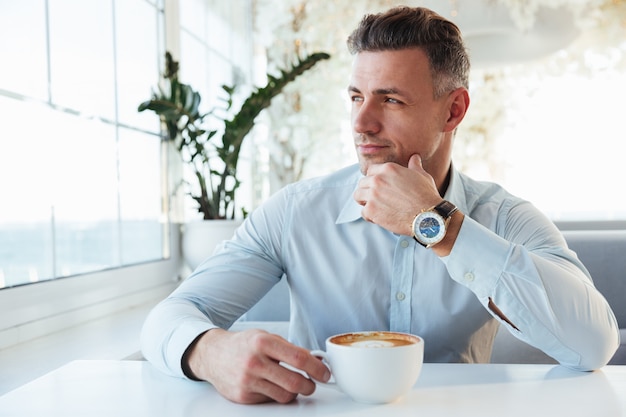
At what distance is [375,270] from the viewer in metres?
1.28

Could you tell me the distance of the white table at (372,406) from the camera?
716 mm

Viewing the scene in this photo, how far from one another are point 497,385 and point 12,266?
4.80 feet

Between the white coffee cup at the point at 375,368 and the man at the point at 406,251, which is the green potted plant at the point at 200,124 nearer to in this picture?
the man at the point at 406,251

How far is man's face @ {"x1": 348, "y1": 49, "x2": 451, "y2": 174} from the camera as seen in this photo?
1.27 m

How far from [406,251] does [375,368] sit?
1.88ft

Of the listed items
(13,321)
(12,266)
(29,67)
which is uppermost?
(29,67)

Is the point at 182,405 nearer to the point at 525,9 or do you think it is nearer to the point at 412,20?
the point at 412,20

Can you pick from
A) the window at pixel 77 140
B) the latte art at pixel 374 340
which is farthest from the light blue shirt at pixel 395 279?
the window at pixel 77 140

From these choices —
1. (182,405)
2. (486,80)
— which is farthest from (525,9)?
(182,405)

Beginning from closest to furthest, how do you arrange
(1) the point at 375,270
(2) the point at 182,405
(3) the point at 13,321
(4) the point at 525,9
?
(2) the point at 182,405, (1) the point at 375,270, (3) the point at 13,321, (4) the point at 525,9

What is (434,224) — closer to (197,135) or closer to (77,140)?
(77,140)

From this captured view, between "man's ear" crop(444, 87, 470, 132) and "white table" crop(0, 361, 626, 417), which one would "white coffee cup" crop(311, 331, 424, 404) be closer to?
"white table" crop(0, 361, 626, 417)

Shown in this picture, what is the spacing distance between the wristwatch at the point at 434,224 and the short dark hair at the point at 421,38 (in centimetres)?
47

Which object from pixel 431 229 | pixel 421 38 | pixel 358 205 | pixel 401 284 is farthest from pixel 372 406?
pixel 421 38
